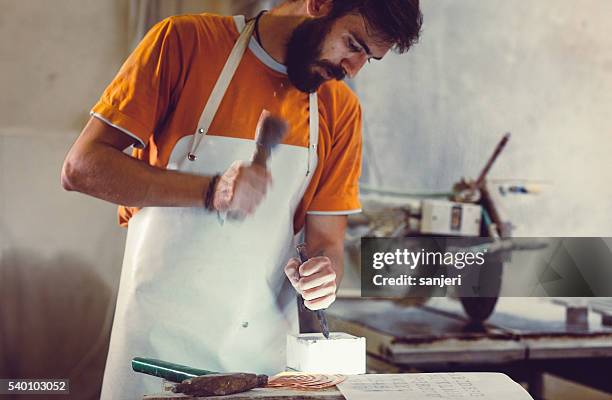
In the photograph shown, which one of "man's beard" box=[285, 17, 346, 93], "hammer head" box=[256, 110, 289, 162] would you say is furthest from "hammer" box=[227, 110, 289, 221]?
"man's beard" box=[285, 17, 346, 93]

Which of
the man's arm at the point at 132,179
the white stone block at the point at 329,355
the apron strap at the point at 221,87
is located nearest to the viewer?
the white stone block at the point at 329,355

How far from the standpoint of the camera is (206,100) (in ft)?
5.20

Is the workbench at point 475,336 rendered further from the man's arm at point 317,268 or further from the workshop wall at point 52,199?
the workshop wall at point 52,199

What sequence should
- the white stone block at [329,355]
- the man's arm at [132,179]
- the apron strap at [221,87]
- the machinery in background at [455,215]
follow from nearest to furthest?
the white stone block at [329,355], the man's arm at [132,179], the apron strap at [221,87], the machinery in background at [455,215]

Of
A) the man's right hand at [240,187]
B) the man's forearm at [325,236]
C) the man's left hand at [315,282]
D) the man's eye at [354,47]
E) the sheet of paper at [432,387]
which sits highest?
the man's eye at [354,47]

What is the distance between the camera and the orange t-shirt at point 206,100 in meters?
1.50

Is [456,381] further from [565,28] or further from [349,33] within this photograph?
[565,28]

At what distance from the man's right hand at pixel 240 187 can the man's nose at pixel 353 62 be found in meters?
0.32

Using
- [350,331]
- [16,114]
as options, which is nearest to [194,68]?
[16,114]

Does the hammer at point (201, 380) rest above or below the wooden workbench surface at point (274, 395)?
above

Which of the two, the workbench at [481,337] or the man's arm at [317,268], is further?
the workbench at [481,337]

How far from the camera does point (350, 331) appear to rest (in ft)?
6.51

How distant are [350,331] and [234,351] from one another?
44 centimetres

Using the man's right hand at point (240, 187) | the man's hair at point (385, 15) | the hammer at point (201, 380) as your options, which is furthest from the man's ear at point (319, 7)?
the hammer at point (201, 380)
